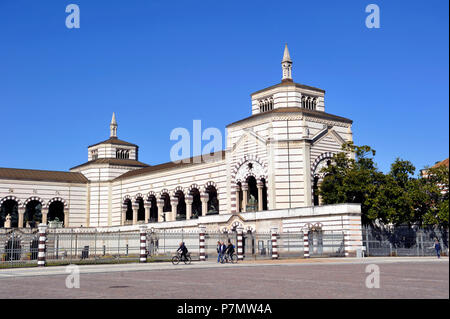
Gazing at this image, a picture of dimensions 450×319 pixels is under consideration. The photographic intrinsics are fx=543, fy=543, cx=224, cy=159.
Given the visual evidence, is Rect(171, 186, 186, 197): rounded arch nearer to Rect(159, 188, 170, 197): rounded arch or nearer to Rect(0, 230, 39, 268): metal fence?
Rect(159, 188, 170, 197): rounded arch

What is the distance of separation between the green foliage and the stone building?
2801mm

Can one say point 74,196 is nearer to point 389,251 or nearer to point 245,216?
point 245,216

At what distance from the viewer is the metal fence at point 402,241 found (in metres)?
39.3

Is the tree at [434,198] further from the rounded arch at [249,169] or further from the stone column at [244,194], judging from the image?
the stone column at [244,194]

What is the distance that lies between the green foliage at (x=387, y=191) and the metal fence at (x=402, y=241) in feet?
2.76

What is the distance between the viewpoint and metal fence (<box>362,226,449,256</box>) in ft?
129

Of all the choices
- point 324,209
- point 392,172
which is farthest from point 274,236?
point 392,172

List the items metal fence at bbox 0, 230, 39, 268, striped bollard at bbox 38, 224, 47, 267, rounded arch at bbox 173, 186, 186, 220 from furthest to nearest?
rounded arch at bbox 173, 186, 186, 220, metal fence at bbox 0, 230, 39, 268, striped bollard at bbox 38, 224, 47, 267

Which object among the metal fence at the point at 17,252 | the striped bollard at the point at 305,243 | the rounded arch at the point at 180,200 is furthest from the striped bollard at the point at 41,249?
the rounded arch at the point at 180,200

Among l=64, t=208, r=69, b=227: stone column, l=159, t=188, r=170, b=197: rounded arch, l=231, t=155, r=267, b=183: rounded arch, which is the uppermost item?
l=231, t=155, r=267, b=183: rounded arch

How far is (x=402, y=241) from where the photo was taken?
137ft

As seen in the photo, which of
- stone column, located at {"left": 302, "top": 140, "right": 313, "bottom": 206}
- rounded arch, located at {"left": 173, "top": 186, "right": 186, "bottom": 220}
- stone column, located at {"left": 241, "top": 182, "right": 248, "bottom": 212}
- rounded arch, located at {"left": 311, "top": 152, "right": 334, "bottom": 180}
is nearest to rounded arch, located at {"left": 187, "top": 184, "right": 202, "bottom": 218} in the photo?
rounded arch, located at {"left": 173, "top": 186, "right": 186, "bottom": 220}

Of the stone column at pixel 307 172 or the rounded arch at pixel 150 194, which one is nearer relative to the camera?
the stone column at pixel 307 172

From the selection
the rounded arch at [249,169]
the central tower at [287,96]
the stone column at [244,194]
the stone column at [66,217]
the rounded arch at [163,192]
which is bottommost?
the stone column at [66,217]
